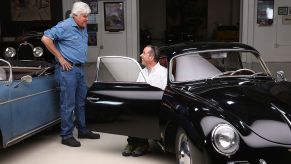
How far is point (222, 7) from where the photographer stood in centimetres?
1988

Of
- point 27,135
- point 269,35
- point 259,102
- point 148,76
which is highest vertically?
point 269,35

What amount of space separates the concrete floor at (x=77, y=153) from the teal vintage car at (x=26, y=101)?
29 cm

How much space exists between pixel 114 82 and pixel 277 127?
6.67 ft

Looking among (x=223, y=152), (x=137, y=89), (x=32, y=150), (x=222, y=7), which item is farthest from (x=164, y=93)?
(x=222, y=7)

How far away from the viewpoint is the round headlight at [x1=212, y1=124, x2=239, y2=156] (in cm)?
305

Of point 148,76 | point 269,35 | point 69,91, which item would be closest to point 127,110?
point 148,76

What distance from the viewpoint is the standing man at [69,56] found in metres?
5.00

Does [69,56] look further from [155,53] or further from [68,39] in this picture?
[155,53]

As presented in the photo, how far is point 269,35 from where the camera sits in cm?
1349

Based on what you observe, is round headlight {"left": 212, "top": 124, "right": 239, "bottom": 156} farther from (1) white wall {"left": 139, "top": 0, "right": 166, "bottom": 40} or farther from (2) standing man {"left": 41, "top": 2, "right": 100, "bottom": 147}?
(1) white wall {"left": 139, "top": 0, "right": 166, "bottom": 40}

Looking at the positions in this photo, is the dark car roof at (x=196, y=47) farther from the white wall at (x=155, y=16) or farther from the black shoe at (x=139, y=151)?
the white wall at (x=155, y=16)

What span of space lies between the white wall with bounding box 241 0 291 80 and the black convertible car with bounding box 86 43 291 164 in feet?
27.4

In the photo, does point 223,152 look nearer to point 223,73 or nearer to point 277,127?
point 277,127

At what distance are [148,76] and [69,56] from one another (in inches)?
42.1
